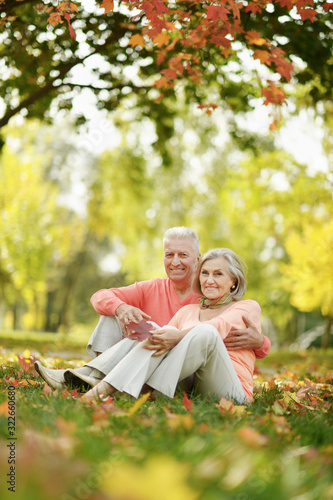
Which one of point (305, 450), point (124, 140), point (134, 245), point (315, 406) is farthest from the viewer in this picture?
point (134, 245)

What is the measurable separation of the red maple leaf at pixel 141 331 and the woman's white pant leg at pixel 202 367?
20cm

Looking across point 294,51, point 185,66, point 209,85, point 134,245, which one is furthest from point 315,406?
point 134,245

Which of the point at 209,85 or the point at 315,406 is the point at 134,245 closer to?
the point at 209,85

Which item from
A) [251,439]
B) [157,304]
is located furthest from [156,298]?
[251,439]

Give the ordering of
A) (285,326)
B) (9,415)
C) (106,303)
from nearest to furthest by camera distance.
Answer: (9,415) → (106,303) → (285,326)

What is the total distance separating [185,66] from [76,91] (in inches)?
120

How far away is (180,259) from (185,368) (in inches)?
48.0

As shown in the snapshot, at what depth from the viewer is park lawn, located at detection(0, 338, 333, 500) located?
1.60m

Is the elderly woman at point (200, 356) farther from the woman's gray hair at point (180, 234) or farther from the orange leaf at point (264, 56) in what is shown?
the orange leaf at point (264, 56)

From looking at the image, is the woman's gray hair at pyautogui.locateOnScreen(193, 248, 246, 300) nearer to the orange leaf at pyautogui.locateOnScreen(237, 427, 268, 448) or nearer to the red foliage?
the orange leaf at pyautogui.locateOnScreen(237, 427, 268, 448)

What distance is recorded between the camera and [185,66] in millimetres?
6094

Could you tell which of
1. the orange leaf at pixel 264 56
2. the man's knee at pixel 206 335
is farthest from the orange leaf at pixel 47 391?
the orange leaf at pixel 264 56

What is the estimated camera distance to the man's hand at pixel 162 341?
3232 mm

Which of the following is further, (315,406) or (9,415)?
(315,406)
